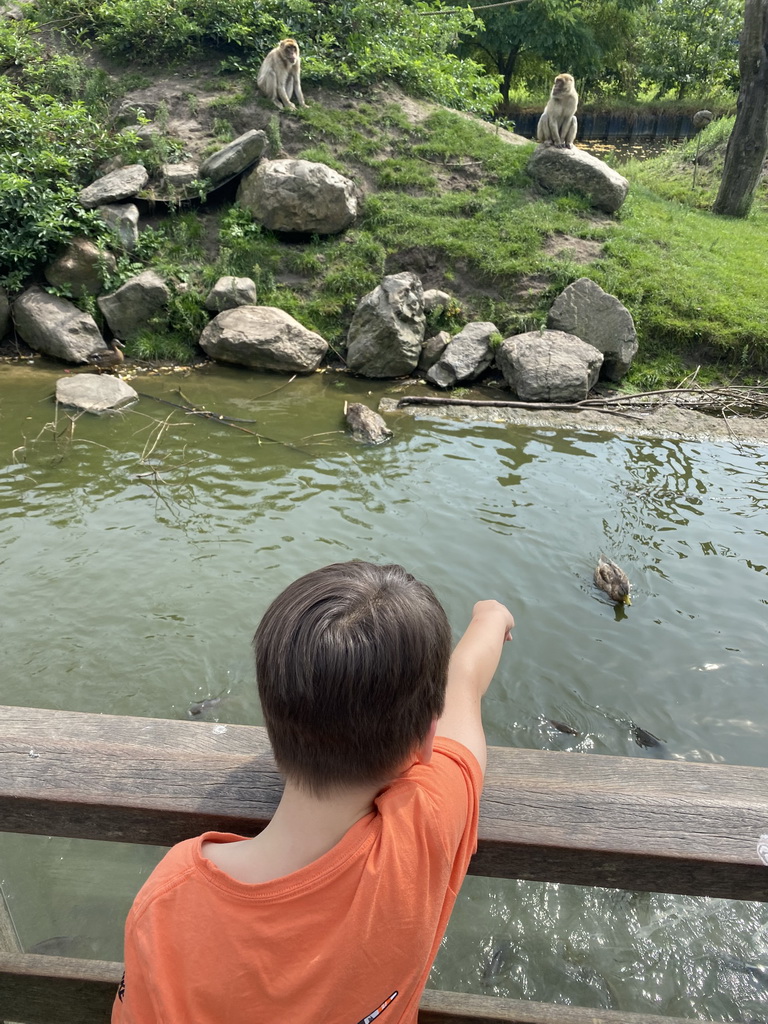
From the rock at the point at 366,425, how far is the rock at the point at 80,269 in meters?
4.49

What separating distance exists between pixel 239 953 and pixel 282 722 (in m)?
0.31

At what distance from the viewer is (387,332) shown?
28.5 feet

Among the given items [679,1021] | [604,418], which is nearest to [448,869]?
[679,1021]

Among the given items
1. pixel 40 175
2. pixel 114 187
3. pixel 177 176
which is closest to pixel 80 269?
pixel 114 187

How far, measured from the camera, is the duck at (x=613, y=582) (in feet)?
15.5

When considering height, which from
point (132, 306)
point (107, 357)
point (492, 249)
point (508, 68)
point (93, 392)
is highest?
point (508, 68)

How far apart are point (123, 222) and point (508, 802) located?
10567 millimetres

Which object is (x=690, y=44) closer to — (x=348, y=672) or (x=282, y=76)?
(x=282, y=76)

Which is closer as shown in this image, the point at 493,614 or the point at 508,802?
the point at 508,802

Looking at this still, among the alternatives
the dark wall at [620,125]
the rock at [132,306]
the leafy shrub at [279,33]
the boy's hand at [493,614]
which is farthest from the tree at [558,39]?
the boy's hand at [493,614]

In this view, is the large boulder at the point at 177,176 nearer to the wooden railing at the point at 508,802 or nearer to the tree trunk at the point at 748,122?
the tree trunk at the point at 748,122

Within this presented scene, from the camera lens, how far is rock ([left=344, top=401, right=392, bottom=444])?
7086 millimetres

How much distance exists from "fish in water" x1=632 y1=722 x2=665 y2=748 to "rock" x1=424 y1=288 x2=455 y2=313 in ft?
22.5

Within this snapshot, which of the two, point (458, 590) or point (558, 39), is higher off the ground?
point (558, 39)
